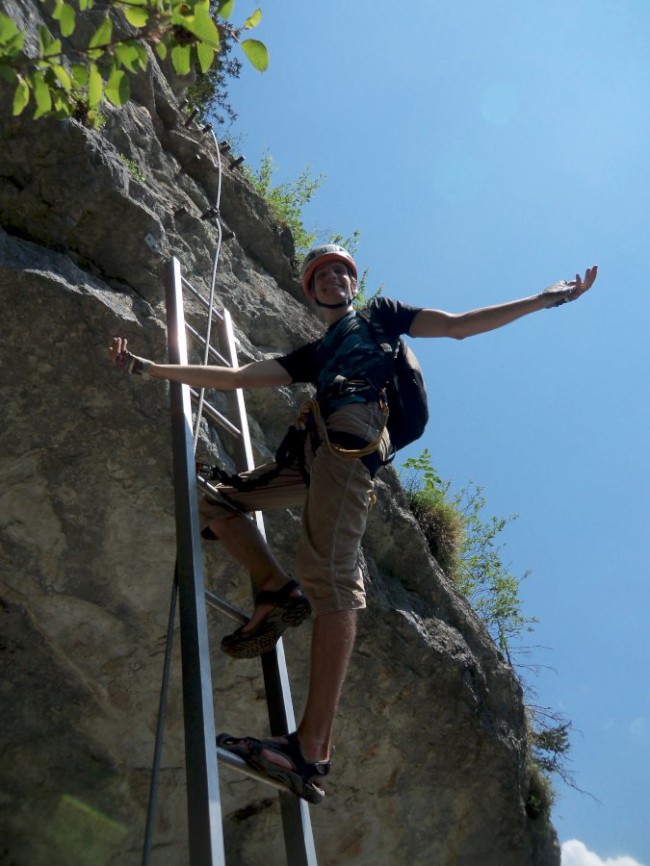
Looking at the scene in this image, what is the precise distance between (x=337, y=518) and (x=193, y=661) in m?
0.80

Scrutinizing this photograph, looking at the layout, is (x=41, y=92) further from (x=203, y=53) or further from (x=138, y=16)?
(x=203, y=53)

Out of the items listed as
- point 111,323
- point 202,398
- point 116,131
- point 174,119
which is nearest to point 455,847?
point 202,398

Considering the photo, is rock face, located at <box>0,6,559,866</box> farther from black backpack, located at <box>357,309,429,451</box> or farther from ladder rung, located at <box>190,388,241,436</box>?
black backpack, located at <box>357,309,429,451</box>

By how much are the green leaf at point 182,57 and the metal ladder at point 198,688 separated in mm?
1774

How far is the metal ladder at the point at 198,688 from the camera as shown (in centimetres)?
289

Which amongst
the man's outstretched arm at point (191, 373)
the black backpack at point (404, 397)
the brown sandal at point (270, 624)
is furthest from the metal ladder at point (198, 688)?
the black backpack at point (404, 397)

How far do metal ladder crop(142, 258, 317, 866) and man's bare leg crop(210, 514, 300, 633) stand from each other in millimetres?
141

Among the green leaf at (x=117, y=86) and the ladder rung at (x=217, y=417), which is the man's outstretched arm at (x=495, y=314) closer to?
the ladder rung at (x=217, y=417)

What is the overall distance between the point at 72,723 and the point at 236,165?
5.40m

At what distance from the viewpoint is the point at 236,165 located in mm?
8430

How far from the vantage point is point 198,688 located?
321cm

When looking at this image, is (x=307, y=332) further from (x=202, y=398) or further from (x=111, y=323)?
(x=202, y=398)

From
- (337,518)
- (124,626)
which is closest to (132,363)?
(337,518)

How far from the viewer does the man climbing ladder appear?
10.6ft
